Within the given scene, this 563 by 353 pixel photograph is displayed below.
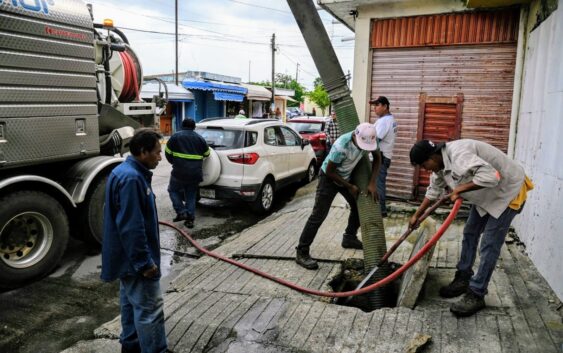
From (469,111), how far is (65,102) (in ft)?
20.2

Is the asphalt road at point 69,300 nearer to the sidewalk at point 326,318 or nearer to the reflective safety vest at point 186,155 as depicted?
the sidewalk at point 326,318

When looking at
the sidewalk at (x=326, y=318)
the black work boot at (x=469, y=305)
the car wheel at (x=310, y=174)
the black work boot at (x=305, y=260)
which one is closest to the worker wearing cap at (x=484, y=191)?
the black work boot at (x=469, y=305)

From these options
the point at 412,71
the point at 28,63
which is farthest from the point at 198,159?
the point at 412,71

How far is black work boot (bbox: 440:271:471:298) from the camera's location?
13.4ft

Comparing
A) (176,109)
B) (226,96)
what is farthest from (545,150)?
(226,96)

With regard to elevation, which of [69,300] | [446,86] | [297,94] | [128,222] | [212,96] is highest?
[297,94]

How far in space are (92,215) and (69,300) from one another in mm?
1443

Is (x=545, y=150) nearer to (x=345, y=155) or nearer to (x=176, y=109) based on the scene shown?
(x=345, y=155)

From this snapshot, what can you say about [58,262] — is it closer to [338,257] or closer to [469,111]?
[338,257]

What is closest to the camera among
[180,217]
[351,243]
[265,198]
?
[351,243]

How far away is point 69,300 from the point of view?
4.56 metres

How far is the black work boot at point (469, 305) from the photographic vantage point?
3617 millimetres

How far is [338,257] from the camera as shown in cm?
527

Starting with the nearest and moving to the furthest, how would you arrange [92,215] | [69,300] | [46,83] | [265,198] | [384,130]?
[69,300] → [46,83] → [92,215] → [384,130] → [265,198]
